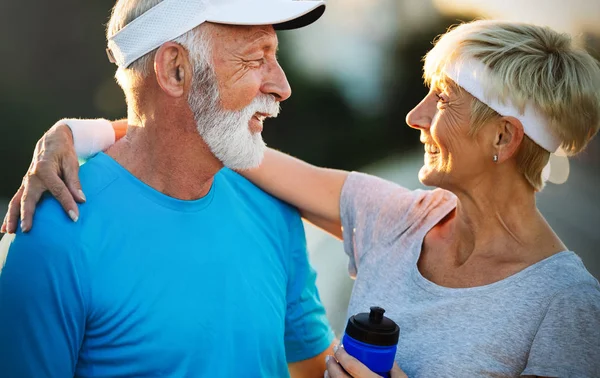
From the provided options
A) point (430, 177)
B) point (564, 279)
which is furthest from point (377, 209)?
point (564, 279)

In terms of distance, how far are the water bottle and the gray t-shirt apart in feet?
1.04

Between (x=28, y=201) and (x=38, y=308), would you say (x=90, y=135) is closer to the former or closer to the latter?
(x=28, y=201)

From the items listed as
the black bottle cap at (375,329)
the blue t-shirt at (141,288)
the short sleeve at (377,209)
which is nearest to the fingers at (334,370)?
the black bottle cap at (375,329)

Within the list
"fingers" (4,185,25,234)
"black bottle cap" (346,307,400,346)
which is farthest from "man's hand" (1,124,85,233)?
"black bottle cap" (346,307,400,346)

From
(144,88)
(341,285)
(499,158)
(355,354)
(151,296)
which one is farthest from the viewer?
(341,285)

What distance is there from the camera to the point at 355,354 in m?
1.55

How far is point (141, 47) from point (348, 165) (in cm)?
425

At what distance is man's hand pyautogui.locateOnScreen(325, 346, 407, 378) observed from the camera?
60.6 inches

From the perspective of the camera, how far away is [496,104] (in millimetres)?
1854

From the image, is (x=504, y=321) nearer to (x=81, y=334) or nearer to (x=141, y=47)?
(x=81, y=334)

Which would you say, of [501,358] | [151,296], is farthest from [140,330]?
[501,358]

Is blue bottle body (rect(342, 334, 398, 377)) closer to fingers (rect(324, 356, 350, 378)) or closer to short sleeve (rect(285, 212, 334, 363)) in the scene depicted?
fingers (rect(324, 356, 350, 378))

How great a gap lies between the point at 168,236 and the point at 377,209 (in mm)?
742

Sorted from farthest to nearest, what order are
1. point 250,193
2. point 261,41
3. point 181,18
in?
point 250,193, point 261,41, point 181,18
